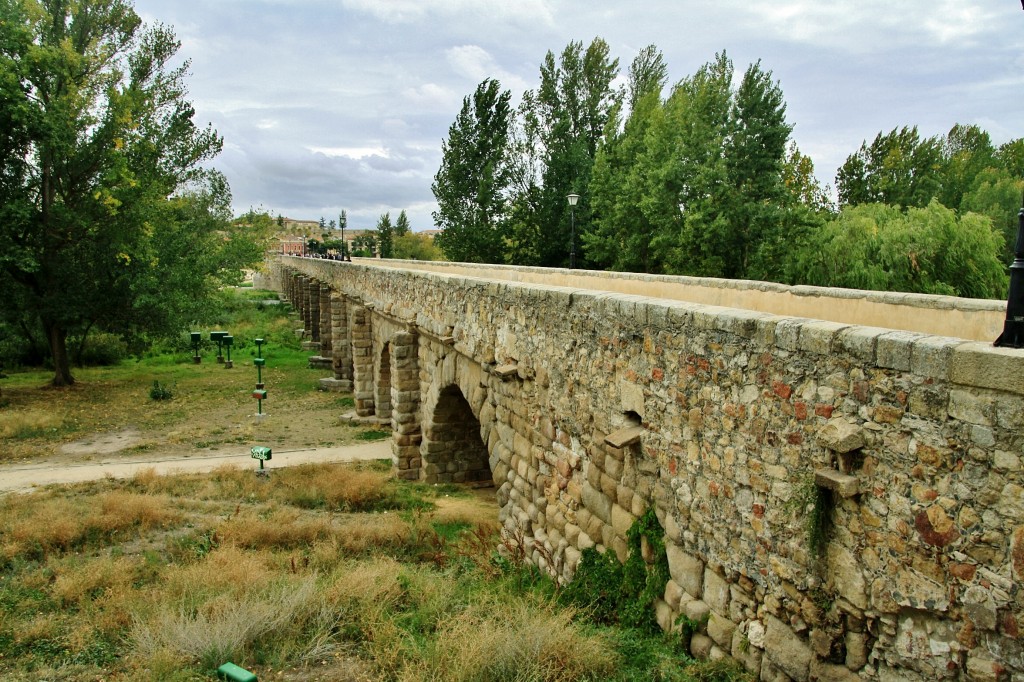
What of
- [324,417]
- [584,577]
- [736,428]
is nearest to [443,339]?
[584,577]

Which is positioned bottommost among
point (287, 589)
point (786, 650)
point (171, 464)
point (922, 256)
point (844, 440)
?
point (171, 464)

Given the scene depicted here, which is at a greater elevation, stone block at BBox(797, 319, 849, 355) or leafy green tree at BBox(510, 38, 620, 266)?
leafy green tree at BBox(510, 38, 620, 266)

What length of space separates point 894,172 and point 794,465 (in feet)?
90.8

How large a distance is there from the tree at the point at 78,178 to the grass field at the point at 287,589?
1107 cm

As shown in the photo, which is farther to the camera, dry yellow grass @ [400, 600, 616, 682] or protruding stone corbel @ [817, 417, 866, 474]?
dry yellow grass @ [400, 600, 616, 682]

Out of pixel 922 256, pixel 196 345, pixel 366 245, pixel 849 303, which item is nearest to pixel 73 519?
pixel 849 303

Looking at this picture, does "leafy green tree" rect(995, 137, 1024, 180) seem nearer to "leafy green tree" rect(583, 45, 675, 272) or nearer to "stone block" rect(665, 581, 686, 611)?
"leafy green tree" rect(583, 45, 675, 272)

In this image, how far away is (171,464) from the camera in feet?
44.0

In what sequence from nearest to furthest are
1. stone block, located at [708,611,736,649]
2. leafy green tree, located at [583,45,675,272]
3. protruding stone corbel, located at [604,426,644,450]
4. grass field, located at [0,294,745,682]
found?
1. stone block, located at [708,611,736,649]
2. grass field, located at [0,294,745,682]
3. protruding stone corbel, located at [604,426,644,450]
4. leafy green tree, located at [583,45,675,272]

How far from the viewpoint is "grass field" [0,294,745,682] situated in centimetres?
455

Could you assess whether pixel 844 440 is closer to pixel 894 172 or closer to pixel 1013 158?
pixel 894 172

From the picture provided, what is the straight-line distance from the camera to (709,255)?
2011cm

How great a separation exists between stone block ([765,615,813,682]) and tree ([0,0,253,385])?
1999 cm

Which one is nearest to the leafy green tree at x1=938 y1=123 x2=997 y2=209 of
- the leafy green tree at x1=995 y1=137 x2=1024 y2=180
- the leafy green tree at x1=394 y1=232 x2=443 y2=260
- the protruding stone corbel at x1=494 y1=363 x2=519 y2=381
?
the leafy green tree at x1=995 y1=137 x2=1024 y2=180
